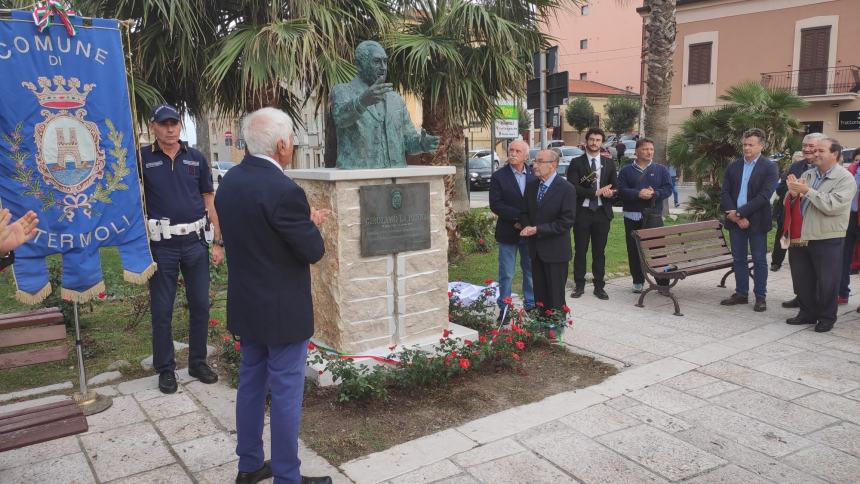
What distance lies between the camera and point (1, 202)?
3.83 metres

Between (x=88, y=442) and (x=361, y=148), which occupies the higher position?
(x=361, y=148)

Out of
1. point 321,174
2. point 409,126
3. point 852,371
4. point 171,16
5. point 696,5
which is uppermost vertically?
point 696,5

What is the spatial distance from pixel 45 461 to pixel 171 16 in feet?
14.4

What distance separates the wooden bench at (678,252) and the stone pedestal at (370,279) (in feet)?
7.96

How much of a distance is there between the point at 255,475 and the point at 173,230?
1.92m

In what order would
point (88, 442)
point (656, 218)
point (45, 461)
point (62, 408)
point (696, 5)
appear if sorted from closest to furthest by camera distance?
point (62, 408)
point (45, 461)
point (88, 442)
point (656, 218)
point (696, 5)

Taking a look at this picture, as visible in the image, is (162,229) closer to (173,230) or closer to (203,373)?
(173,230)

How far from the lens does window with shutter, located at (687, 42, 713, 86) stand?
26.2m

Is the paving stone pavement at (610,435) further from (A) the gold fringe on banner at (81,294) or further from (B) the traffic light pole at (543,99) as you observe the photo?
(B) the traffic light pole at (543,99)

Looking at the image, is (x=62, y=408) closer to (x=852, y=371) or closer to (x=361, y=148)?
(x=361, y=148)

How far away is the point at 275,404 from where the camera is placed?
2941 mm

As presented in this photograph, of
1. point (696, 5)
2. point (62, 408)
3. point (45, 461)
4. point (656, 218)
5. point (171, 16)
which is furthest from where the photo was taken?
point (696, 5)

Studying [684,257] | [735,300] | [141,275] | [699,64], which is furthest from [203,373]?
[699,64]

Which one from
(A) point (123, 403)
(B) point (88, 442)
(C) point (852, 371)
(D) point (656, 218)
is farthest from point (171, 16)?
(C) point (852, 371)
